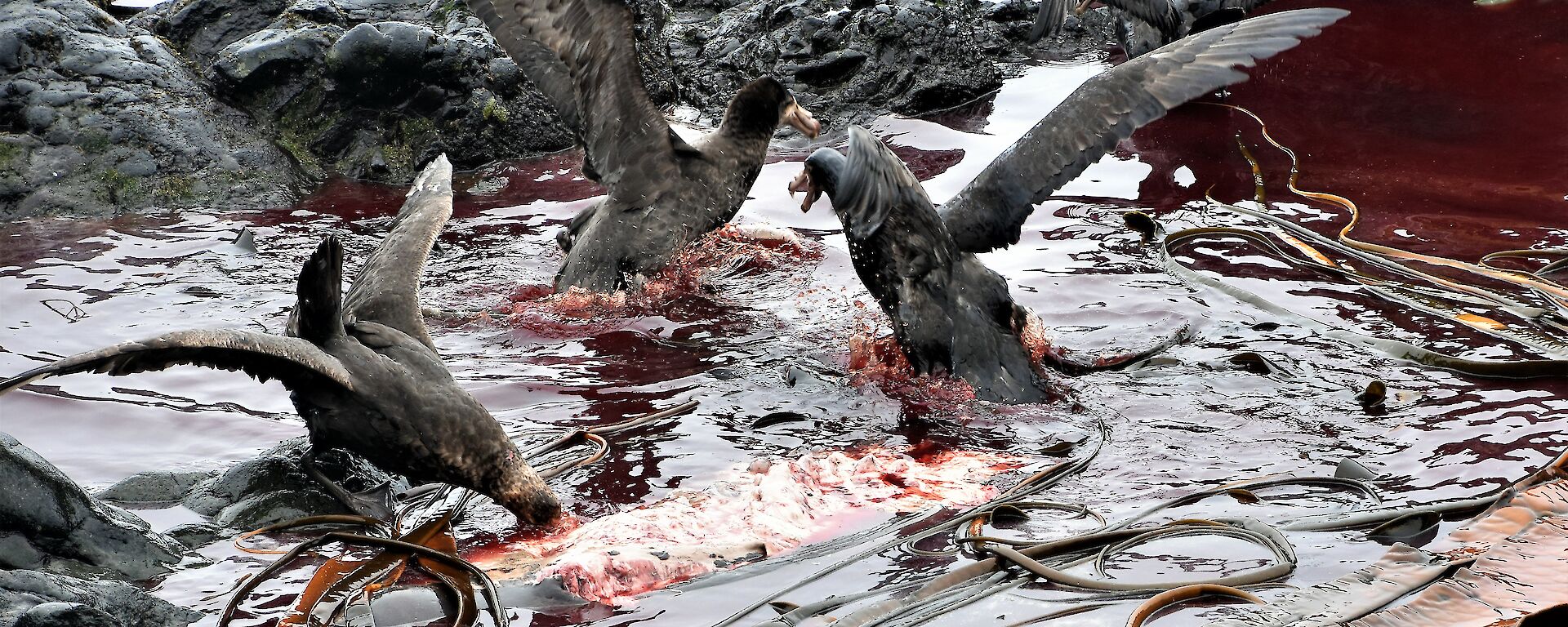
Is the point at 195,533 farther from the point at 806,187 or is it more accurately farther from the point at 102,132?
the point at 102,132

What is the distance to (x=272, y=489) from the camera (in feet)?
15.1

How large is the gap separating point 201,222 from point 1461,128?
7.79 meters

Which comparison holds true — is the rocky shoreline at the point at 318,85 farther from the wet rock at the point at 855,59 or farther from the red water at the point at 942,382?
the red water at the point at 942,382

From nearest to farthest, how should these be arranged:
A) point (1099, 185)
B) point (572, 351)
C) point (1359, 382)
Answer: point (1359, 382) → point (572, 351) → point (1099, 185)

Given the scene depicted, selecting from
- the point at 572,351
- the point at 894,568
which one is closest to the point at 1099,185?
the point at 572,351

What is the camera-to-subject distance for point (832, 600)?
3.75 m

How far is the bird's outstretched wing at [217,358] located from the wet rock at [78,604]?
484mm

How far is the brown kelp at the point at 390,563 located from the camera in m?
3.82

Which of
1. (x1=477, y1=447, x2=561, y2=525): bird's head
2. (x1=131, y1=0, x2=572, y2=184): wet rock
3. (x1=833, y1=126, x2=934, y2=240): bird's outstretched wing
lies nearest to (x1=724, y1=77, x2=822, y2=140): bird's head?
(x1=833, y1=126, x2=934, y2=240): bird's outstretched wing

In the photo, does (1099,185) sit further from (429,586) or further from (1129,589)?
(429,586)

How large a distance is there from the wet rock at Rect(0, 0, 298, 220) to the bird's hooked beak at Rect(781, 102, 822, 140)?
3.21m

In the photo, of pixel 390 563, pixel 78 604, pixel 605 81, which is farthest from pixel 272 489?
pixel 605 81

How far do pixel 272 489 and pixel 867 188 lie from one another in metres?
2.52

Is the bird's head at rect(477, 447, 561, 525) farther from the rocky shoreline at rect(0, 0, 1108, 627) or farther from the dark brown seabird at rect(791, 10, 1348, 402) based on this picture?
the rocky shoreline at rect(0, 0, 1108, 627)
